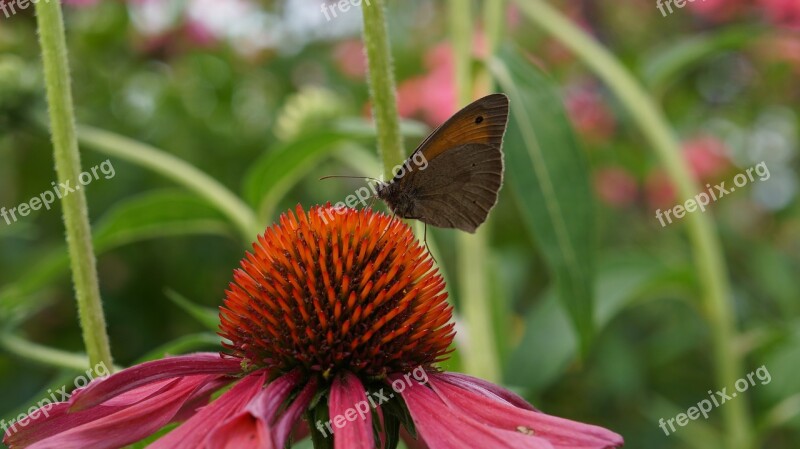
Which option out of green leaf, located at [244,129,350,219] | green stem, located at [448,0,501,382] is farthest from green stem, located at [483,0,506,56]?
green leaf, located at [244,129,350,219]

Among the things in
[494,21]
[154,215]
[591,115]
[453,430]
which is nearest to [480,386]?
[453,430]

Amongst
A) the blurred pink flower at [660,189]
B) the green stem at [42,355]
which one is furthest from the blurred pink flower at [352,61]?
the green stem at [42,355]

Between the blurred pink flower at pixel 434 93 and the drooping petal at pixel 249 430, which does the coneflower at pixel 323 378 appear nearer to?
the drooping petal at pixel 249 430

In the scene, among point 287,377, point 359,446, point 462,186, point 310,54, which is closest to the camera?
point 359,446

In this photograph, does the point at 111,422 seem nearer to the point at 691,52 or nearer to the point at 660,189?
the point at 691,52

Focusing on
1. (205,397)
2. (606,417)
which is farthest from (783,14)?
(205,397)

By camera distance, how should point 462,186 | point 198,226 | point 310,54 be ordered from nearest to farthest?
point 462,186 < point 198,226 < point 310,54

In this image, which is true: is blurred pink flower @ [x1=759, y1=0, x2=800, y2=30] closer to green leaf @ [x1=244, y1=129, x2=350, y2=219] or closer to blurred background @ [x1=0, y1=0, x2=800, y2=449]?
blurred background @ [x1=0, y1=0, x2=800, y2=449]

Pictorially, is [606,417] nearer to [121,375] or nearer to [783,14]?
[783,14]
